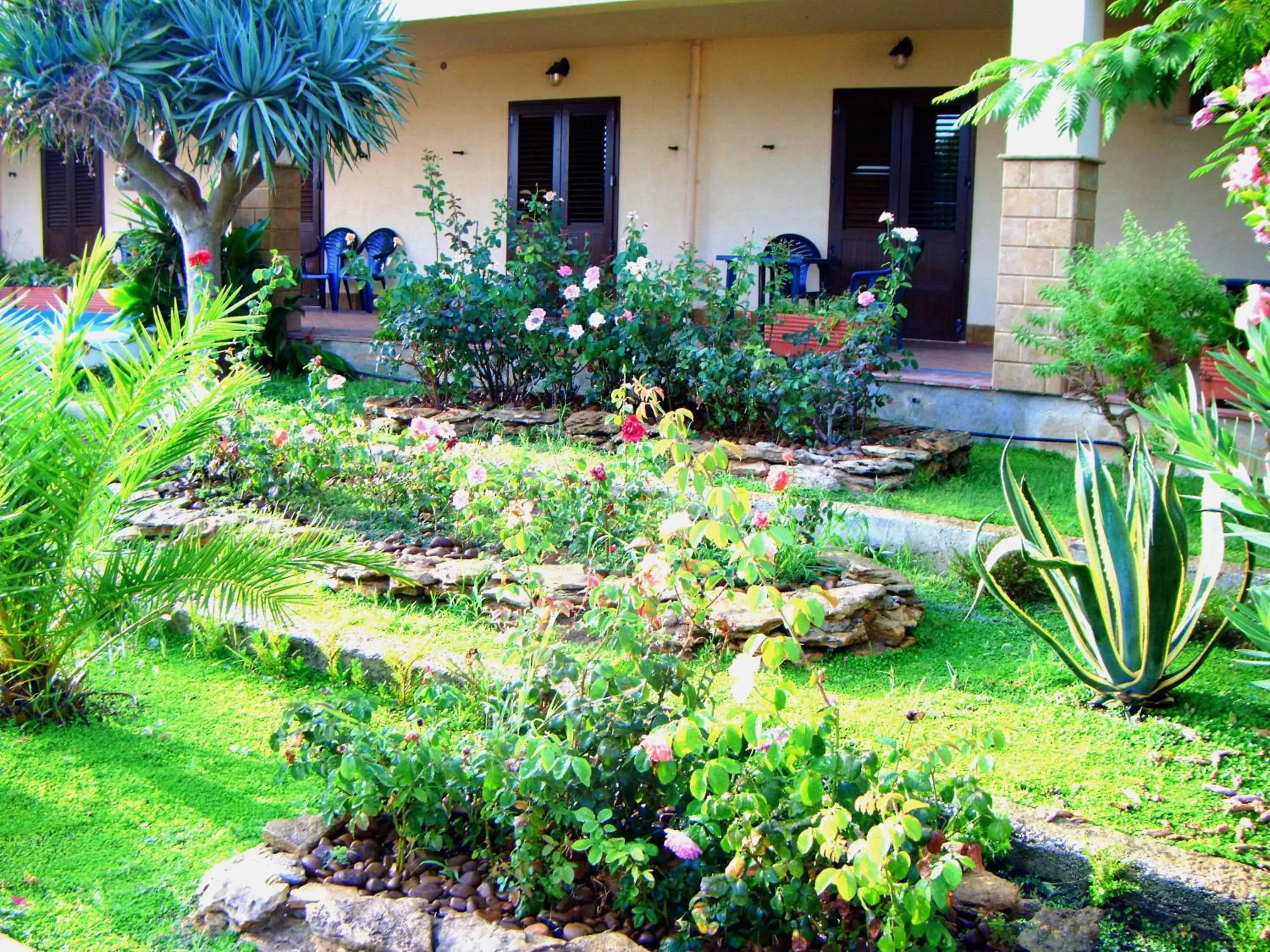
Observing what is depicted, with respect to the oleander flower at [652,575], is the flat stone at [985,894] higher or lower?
lower

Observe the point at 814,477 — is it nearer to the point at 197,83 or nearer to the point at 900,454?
the point at 900,454

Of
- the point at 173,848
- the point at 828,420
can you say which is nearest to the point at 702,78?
the point at 828,420

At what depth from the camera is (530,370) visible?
8.34m

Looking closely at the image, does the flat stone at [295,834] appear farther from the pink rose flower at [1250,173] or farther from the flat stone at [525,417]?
the flat stone at [525,417]

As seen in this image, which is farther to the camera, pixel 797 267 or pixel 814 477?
pixel 797 267

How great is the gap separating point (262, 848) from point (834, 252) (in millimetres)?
9285

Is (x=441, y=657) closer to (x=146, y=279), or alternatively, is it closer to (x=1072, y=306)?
(x=1072, y=306)

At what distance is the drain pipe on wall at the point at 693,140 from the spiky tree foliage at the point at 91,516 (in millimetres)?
8425

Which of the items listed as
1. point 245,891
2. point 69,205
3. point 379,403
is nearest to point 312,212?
point 69,205

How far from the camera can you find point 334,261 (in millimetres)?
14172

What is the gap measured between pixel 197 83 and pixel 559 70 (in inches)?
186

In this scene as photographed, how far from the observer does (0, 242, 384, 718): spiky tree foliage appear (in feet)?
12.4

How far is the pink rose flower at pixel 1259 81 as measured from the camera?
147 inches

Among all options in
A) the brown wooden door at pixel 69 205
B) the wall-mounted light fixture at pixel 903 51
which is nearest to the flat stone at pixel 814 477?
the wall-mounted light fixture at pixel 903 51
